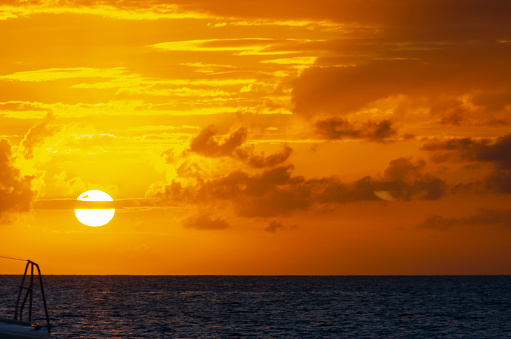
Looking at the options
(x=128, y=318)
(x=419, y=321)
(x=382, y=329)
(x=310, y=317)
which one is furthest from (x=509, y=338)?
(x=128, y=318)

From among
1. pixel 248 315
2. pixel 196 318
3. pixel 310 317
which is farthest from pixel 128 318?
pixel 310 317

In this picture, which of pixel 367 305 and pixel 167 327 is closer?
pixel 167 327

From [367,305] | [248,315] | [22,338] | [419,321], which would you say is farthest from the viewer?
[367,305]

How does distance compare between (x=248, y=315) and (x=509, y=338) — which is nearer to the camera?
(x=509, y=338)

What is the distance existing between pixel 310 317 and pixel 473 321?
21.1 metres

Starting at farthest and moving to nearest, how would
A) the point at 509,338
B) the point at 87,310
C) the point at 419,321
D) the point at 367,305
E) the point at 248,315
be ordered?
the point at 367,305 < the point at 87,310 < the point at 248,315 < the point at 419,321 < the point at 509,338

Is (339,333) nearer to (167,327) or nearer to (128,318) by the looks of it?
(167,327)

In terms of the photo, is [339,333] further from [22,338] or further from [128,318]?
[22,338]

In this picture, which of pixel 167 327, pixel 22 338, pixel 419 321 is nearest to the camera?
pixel 22 338

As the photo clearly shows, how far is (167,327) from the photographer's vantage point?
91.1 m

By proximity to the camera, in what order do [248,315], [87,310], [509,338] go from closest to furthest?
[509,338]
[248,315]
[87,310]

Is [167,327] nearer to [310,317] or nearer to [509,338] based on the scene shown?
[310,317]

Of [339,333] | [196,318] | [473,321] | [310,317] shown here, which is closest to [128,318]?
[196,318]

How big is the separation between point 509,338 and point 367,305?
58.6 metres
